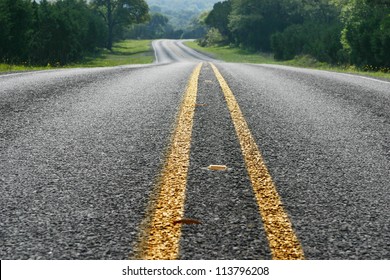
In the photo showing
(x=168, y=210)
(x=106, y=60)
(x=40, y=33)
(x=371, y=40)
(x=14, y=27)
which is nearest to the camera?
(x=168, y=210)

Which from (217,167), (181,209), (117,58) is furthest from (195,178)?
(117,58)

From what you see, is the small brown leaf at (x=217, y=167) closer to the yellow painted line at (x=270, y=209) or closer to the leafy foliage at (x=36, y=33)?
the yellow painted line at (x=270, y=209)

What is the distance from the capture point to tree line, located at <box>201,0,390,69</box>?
28.7 m

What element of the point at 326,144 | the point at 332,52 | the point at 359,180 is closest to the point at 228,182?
the point at 359,180

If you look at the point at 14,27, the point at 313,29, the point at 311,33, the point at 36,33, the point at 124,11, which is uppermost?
the point at 124,11

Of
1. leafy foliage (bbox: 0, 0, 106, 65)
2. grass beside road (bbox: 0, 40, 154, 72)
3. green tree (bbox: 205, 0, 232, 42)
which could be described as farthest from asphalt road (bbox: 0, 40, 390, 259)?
green tree (bbox: 205, 0, 232, 42)

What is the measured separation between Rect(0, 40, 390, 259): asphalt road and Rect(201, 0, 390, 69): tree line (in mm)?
23627

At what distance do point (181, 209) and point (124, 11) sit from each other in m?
82.5

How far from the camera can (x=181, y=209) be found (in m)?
2.33

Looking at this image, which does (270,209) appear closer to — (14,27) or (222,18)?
(14,27)

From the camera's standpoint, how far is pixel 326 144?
3.94 m

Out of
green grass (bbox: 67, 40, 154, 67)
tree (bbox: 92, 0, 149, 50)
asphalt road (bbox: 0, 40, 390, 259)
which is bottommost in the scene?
green grass (bbox: 67, 40, 154, 67)

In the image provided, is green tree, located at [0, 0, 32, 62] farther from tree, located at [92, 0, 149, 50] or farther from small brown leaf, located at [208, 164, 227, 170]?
tree, located at [92, 0, 149, 50]

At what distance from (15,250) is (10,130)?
103 inches
